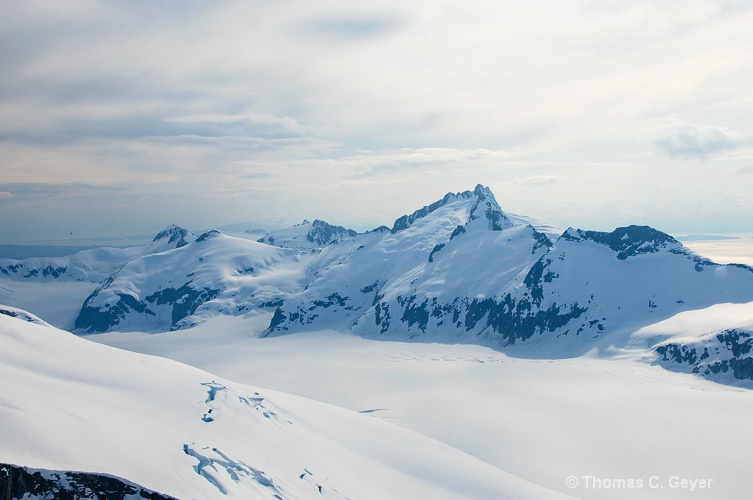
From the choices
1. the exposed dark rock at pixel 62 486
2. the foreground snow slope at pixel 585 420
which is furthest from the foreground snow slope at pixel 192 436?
the foreground snow slope at pixel 585 420

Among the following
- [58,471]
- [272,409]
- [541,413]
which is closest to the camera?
[58,471]

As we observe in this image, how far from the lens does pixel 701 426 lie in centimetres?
12912

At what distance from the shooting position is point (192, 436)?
191 feet

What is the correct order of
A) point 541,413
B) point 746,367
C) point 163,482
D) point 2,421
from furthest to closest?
point 746,367 < point 541,413 < point 163,482 < point 2,421

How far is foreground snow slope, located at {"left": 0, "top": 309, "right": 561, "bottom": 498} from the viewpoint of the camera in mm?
43219

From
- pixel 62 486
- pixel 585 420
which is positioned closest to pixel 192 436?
pixel 62 486

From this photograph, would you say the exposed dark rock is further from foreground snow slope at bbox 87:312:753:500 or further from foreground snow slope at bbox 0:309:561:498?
foreground snow slope at bbox 87:312:753:500

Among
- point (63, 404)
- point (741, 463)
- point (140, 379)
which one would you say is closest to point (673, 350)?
point (741, 463)

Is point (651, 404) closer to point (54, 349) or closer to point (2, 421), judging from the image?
point (54, 349)

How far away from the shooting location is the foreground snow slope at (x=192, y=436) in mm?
43219

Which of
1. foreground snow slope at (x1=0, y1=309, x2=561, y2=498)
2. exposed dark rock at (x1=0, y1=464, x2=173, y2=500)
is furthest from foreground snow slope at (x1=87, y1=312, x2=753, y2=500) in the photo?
exposed dark rock at (x1=0, y1=464, x2=173, y2=500)

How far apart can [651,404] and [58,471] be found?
486 feet

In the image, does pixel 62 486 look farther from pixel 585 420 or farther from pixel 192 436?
pixel 585 420

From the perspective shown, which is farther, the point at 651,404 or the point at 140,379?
the point at 651,404
